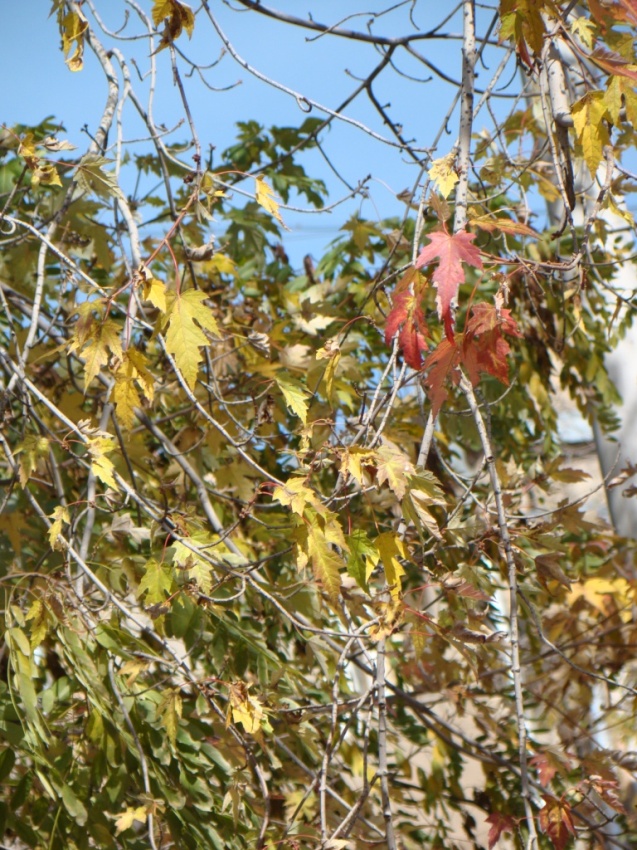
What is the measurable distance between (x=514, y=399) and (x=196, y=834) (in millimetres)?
1954

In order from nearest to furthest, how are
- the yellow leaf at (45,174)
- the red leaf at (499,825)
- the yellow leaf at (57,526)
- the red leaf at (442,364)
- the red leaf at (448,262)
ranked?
the red leaf at (448,262) → the red leaf at (442,364) → the yellow leaf at (57,526) → the yellow leaf at (45,174) → the red leaf at (499,825)

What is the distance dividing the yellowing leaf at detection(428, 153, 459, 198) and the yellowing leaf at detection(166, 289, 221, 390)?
46 cm

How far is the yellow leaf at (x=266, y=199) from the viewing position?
1.88 metres

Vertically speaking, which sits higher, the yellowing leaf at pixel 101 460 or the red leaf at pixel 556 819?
the yellowing leaf at pixel 101 460

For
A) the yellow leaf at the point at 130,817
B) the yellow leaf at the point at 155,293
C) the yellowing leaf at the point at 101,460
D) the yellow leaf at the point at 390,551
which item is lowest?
the yellow leaf at the point at 130,817

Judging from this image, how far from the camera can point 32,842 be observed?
2.03 metres

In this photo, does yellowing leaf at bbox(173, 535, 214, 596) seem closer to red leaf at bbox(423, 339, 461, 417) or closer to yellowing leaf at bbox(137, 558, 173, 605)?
yellowing leaf at bbox(137, 558, 173, 605)

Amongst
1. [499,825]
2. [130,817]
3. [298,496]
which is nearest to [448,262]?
[298,496]

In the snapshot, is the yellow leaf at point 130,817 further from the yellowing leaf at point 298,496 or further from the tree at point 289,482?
the yellowing leaf at point 298,496

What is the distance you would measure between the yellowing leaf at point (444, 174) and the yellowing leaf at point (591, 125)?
0.22m

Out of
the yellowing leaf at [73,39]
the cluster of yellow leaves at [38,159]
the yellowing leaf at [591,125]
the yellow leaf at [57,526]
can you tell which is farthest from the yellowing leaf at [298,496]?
the yellowing leaf at [73,39]

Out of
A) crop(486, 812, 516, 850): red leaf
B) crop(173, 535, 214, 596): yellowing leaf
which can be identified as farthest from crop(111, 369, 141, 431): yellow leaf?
crop(486, 812, 516, 850): red leaf

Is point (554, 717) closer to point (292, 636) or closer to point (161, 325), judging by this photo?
point (292, 636)

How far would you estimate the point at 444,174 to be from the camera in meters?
1.74
